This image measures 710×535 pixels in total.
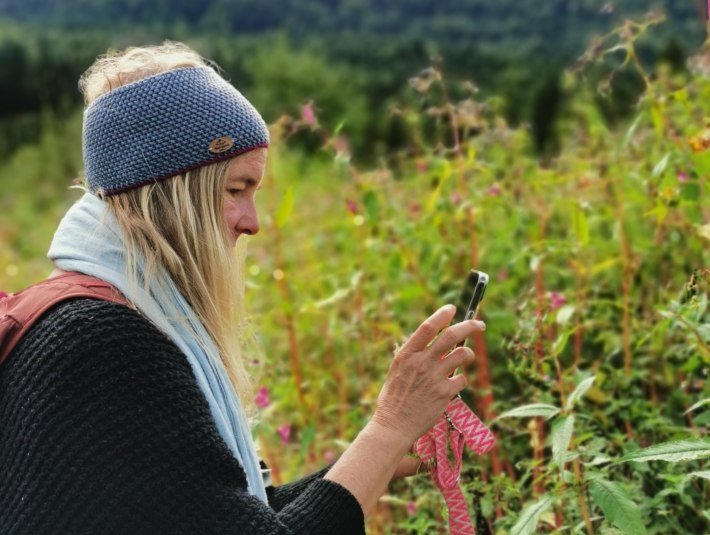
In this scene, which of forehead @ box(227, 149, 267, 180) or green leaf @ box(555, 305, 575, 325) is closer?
forehead @ box(227, 149, 267, 180)

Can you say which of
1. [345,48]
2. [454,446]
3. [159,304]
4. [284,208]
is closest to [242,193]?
[159,304]

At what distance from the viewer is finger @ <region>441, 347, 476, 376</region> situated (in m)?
1.45

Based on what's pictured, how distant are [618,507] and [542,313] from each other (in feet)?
2.38

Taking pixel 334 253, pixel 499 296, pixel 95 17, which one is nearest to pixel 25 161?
pixel 334 253

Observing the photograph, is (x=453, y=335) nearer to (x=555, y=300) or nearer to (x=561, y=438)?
(x=561, y=438)

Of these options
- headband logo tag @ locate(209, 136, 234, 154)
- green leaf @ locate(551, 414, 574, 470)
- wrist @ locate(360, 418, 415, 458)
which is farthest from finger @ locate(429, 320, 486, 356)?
headband logo tag @ locate(209, 136, 234, 154)

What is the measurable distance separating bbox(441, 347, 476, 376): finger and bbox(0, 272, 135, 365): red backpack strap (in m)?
0.50

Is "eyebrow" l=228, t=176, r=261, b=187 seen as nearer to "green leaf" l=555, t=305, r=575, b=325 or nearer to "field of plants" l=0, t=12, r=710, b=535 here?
"field of plants" l=0, t=12, r=710, b=535

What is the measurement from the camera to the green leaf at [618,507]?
4.95ft

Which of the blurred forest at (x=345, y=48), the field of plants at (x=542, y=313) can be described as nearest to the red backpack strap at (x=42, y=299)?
the field of plants at (x=542, y=313)

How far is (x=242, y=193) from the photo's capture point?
155cm

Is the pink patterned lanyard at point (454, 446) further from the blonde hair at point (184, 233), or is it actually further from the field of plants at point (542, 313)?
the blonde hair at point (184, 233)

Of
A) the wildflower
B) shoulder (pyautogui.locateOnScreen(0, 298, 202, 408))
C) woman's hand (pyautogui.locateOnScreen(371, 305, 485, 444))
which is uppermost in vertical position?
the wildflower

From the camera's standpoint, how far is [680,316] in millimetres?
1823
